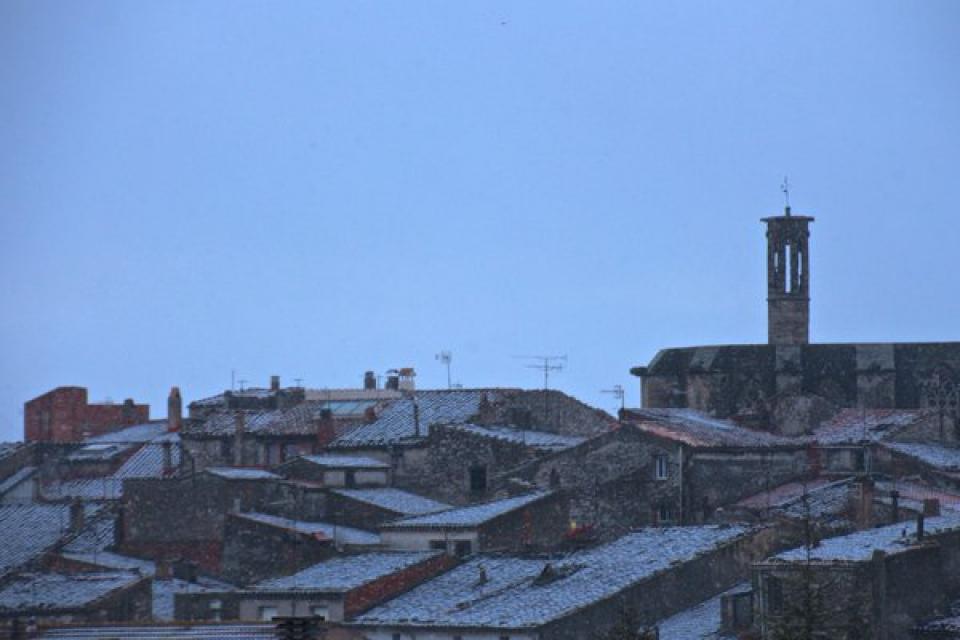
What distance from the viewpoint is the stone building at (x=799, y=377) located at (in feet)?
331

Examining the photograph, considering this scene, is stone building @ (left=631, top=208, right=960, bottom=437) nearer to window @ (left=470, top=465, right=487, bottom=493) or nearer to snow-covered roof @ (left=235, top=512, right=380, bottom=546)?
window @ (left=470, top=465, right=487, bottom=493)

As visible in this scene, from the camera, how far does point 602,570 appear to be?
7069cm

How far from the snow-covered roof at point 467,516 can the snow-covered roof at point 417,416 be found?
1056cm

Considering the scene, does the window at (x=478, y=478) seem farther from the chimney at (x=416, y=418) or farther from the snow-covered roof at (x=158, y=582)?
the snow-covered roof at (x=158, y=582)

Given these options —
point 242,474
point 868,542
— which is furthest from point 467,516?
point 868,542

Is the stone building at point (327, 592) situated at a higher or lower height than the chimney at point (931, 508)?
lower

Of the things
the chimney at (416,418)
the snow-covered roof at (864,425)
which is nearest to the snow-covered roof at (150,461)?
the chimney at (416,418)

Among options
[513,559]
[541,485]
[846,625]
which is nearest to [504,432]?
[541,485]

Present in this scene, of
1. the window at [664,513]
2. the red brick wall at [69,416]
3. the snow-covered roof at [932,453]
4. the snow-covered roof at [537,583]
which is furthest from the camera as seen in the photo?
the red brick wall at [69,416]

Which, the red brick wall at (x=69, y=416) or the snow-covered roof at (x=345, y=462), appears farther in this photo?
the red brick wall at (x=69, y=416)

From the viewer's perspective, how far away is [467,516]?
260 ft

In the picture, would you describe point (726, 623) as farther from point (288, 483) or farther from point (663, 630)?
point (288, 483)

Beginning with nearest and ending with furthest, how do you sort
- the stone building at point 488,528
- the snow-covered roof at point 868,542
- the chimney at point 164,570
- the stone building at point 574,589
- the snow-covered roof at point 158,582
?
the snow-covered roof at point 868,542
the stone building at point 574,589
the snow-covered roof at point 158,582
the stone building at point 488,528
the chimney at point 164,570

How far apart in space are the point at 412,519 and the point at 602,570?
33.4ft
